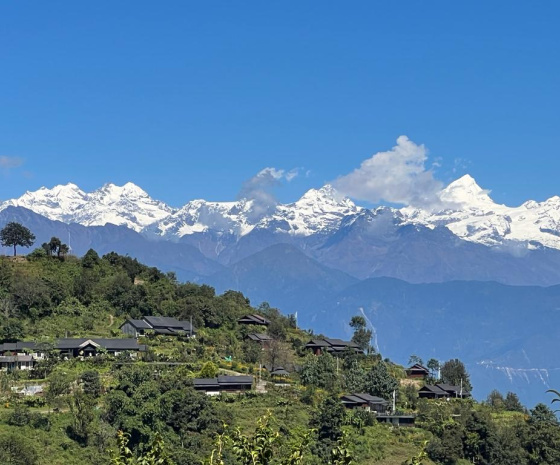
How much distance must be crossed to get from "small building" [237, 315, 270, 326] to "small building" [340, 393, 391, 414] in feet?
95.1

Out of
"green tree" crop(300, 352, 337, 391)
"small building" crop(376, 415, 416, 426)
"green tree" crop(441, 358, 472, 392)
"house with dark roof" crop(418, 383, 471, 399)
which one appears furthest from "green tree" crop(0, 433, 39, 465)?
"green tree" crop(441, 358, 472, 392)

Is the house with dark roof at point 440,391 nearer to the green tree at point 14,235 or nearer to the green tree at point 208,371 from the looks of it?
the green tree at point 208,371

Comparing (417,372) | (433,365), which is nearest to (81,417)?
(417,372)

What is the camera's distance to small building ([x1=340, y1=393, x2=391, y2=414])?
82750 millimetres

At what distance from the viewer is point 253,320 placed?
112 m

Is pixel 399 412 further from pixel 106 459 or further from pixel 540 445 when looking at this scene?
pixel 106 459

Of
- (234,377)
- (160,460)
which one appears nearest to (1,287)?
(234,377)

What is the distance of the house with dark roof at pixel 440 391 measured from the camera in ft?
318

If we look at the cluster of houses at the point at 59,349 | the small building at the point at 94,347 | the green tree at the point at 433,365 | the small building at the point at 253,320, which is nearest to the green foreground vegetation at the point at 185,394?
the small building at the point at 253,320

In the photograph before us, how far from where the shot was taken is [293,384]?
291 ft

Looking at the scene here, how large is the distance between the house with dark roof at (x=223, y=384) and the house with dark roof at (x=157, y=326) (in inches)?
707

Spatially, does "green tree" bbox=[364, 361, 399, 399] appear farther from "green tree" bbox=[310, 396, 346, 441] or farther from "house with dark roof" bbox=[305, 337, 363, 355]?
"house with dark roof" bbox=[305, 337, 363, 355]

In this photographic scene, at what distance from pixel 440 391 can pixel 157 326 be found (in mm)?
31953

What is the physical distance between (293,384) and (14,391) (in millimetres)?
27479
